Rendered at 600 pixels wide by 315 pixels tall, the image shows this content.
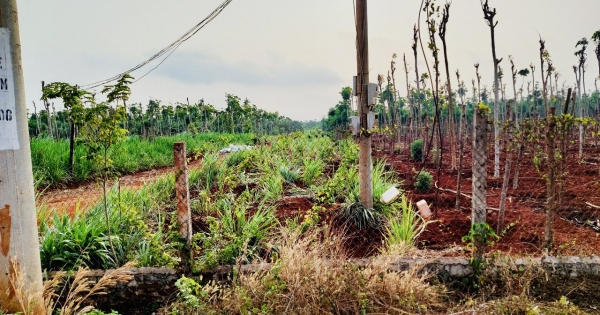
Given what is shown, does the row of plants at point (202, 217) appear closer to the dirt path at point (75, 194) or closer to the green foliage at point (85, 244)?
the green foliage at point (85, 244)

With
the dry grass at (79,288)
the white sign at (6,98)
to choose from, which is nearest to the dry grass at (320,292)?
the dry grass at (79,288)

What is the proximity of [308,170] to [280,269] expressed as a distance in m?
3.68

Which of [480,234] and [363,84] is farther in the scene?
[363,84]

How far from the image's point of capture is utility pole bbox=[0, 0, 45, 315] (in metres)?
2.01

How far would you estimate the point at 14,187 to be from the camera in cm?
207

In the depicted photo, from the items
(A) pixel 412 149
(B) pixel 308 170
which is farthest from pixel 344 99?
(B) pixel 308 170

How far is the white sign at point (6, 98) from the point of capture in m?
2.00

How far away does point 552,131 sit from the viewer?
3.04 meters

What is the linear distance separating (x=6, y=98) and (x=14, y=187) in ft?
1.73

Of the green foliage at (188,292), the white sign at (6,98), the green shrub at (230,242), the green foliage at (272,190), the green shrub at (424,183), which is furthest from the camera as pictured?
the green shrub at (424,183)

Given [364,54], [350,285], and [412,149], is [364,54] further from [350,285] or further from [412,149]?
[412,149]

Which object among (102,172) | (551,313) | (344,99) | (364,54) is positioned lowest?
(551,313)

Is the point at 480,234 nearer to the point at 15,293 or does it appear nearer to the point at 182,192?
the point at 182,192

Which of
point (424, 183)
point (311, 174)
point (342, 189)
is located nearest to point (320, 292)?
point (342, 189)
